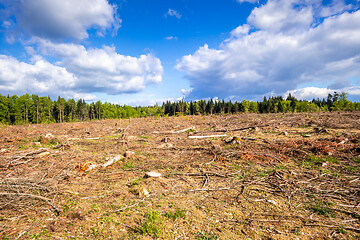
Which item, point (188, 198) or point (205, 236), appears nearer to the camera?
point (205, 236)

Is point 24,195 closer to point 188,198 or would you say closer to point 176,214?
point 176,214

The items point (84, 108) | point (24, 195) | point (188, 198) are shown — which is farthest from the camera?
point (84, 108)

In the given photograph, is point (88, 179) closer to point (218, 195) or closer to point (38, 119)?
point (218, 195)

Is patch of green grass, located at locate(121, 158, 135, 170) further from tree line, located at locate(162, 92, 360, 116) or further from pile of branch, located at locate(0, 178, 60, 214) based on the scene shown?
tree line, located at locate(162, 92, 360, 116)

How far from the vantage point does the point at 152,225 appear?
13.5 feet

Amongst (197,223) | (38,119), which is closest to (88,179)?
(197,223)

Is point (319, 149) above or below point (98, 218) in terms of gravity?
above

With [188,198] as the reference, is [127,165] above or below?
above

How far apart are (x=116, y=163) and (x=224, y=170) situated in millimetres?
6219

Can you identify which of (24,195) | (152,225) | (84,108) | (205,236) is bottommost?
(205,236)

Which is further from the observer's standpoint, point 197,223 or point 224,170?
point 224,170

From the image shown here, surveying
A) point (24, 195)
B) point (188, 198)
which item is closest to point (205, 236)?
point (188, 198)

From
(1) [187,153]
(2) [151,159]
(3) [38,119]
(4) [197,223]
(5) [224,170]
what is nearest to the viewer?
(4) [197,223]

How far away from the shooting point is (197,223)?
14.5ft
